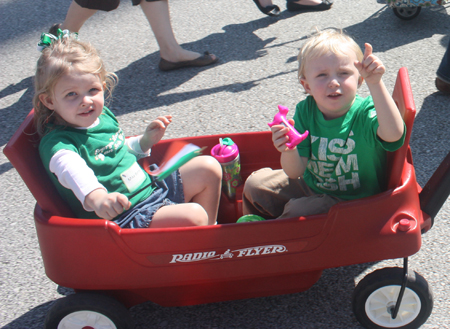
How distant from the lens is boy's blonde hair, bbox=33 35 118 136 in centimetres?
148

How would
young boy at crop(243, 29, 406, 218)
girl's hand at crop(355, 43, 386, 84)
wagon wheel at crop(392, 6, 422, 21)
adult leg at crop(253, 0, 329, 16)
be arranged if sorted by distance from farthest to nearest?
adult leg at crop(253, 0, 329, 16) < wagon wheel at crop(392, 6, 422, 21) < young boy at crop(243, 29, 406, 218) < girl's hand at crop(355, 43, 386, 84)

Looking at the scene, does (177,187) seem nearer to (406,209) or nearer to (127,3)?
(406,209)

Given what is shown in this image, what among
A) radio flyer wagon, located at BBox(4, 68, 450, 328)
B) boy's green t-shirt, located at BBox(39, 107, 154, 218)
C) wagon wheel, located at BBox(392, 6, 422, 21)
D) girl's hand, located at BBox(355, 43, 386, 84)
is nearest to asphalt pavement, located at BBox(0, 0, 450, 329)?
wagon wheel, located at BBox(392, 6, 422, 21)

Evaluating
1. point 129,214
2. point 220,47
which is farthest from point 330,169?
point 220,47

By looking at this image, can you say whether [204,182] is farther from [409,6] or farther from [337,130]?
[409,6]

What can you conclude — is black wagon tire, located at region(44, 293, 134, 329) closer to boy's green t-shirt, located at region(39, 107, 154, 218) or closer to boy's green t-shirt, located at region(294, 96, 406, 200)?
boy's green t-shirt, located at region(39, 107, 154, 218)

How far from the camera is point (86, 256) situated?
1.36m

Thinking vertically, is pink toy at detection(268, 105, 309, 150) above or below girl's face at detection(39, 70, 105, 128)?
below

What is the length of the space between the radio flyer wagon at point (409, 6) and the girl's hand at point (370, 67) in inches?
95.9

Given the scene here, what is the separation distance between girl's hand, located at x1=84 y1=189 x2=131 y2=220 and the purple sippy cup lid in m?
0.55

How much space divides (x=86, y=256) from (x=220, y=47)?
2.52m

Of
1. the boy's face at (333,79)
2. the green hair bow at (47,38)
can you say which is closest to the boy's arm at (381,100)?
the boy's face at (333,79)

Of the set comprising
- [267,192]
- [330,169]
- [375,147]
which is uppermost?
[375,147]

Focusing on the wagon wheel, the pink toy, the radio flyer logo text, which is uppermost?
the pink toy
